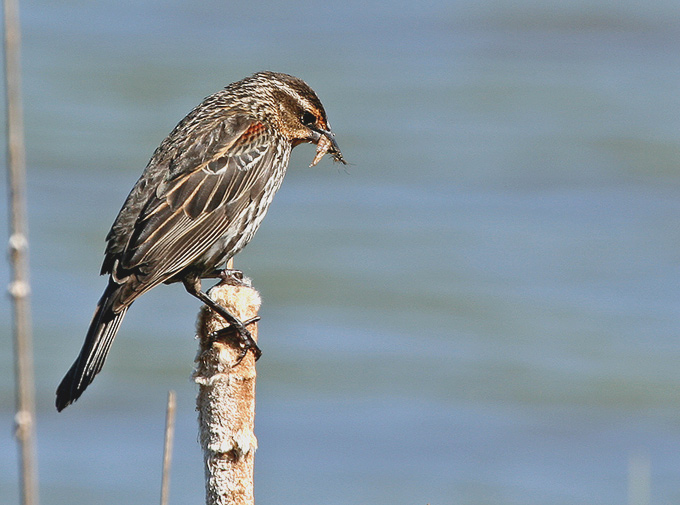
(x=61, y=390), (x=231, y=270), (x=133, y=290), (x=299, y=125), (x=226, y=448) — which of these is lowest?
(x=226, y=448)

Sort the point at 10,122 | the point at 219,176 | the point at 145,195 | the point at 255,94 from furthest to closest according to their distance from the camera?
the point at 255,94 < the point at 219,176 < the point at 145,195 < the point at 10,122

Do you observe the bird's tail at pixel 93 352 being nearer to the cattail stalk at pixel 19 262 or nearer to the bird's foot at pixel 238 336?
the bird's foot at pixel 238 336

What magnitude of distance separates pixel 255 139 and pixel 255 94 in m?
0.34

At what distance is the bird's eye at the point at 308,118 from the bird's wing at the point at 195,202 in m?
0.26

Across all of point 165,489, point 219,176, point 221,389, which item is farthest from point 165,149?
point 165,489

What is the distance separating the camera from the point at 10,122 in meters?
1.88

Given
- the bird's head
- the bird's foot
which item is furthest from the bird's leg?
the bird's head

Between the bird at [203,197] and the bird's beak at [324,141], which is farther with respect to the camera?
the bird's beak at [324,141]

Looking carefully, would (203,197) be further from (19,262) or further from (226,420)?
(19,262)

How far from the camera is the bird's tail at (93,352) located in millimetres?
3791

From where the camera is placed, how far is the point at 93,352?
13.0 feet

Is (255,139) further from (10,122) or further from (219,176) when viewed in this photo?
(10,122)

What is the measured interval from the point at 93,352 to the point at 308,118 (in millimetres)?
1865

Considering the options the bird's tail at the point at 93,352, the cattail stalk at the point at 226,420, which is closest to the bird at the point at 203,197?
the bird's tail at the point at 93,352
